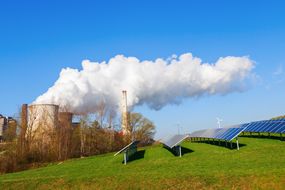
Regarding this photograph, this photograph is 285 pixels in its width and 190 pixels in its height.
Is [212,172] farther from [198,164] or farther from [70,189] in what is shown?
[70,189]

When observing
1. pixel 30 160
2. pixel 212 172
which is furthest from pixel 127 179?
pixel 30 160

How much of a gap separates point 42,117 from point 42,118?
22cm

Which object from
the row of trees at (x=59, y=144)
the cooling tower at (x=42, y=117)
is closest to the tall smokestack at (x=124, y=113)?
the row of trees at (x=59, y=144)

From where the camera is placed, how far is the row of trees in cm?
4820

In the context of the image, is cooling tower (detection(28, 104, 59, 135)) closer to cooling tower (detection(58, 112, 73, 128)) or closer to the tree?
cooling tower (detection(58, 112, 73, 128))

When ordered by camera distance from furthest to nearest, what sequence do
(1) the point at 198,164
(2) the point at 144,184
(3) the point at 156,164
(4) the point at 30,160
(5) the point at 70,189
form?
1. (4) the point at 30,160
2. (3) the point at 156,164
3. (1) the point at 198,164
4. (5) the point at 70,189
5. (2) the point at 144,184

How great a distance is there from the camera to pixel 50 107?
67.2m

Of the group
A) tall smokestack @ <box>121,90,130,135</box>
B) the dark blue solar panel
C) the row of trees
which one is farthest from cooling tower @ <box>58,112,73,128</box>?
the dark blue solar panel

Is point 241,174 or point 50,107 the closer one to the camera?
point 241,174

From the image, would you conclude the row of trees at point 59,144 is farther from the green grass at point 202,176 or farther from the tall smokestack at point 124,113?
the green grass at point 202,176

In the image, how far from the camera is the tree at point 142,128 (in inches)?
3460

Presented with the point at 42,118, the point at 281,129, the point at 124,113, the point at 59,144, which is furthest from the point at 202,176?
the point at 124,113

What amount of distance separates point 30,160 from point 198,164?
122 feet

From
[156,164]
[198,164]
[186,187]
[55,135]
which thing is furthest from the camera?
[55,135]
